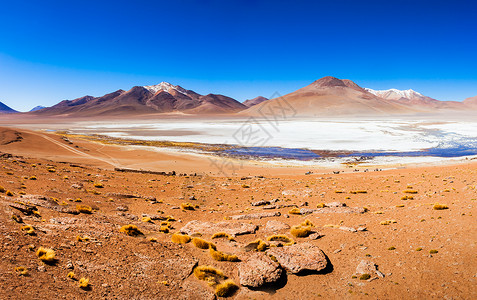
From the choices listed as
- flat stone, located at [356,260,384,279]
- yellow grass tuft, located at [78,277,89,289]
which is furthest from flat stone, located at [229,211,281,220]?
yellow grass tuft, located at [78,277,89,289]

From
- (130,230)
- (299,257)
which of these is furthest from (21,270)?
(299,257)

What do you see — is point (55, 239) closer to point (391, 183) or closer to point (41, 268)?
point (41, 268)

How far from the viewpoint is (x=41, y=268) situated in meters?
6.16

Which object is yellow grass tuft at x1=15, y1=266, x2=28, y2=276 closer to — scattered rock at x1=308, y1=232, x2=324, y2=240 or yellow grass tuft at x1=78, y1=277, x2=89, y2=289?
yellow grass tuft at x1=78, y1=277, x2=89, y2=289

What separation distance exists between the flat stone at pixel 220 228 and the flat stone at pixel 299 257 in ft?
7.57

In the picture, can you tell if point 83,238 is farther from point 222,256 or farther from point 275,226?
point 275,226

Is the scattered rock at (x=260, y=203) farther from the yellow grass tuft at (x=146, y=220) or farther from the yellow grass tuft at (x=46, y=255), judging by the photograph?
the yellow grass tuft at (x=46, y=255)

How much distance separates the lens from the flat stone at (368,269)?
7.08 meters

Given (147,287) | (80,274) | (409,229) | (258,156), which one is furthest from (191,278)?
(258,156)

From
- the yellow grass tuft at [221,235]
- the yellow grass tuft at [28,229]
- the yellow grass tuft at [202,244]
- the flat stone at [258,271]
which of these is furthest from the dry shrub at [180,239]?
the yellow grass tuft at [28,229]

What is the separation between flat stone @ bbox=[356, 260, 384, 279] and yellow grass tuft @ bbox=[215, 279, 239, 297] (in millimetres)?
3274

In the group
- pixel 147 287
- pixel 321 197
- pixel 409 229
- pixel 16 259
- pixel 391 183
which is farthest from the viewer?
pixel 391 183

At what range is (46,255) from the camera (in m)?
6.54

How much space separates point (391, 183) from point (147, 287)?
17486 millimetres
